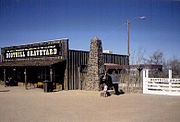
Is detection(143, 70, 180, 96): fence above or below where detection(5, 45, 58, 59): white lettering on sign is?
below

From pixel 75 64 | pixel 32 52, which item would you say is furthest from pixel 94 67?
pixel 32 52

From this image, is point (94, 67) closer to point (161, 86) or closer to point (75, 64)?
→ point (75, 64)

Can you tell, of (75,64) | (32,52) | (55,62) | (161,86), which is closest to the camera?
(161,86)

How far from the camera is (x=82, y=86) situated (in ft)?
64.7

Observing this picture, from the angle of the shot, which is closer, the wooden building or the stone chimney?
the stone chimney

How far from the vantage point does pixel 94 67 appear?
18328 millimetres

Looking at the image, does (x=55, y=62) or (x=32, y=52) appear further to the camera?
(x=32, y=52)

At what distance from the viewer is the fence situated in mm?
14519

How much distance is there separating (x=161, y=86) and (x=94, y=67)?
5697 millimetres

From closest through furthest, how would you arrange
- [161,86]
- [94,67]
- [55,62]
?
[161,86]
[94,67]
[55,62]

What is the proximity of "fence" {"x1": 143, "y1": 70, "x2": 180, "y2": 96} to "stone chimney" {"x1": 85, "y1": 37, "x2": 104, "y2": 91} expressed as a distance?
410cm

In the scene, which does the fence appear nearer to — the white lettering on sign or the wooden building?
the wooden building

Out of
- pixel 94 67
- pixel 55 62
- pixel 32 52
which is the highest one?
pixel 32 52

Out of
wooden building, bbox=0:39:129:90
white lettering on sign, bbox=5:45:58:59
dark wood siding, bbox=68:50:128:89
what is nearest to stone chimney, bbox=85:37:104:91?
wooden building, bbox=0:39:129:90
